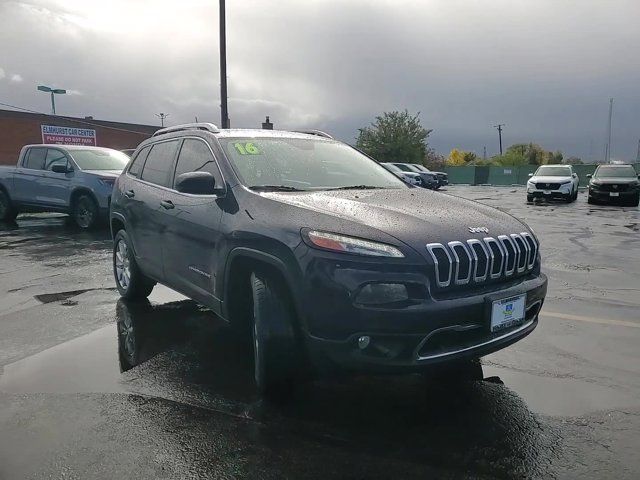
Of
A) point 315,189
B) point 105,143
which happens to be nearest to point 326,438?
point 315,189

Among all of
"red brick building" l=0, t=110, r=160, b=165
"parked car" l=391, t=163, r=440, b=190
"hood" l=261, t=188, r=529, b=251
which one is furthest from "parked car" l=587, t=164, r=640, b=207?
"red brick building" l=0, t=110, r=160, b=165

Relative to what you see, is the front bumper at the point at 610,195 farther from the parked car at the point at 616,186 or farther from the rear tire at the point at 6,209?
the rear tire at the point at 6,209

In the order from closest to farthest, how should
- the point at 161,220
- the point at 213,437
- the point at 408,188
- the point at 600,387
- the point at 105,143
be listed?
the point at 213,437 → the point at 600,387 → the point at 408,188 → the point at 161,220 → the point at 105,143

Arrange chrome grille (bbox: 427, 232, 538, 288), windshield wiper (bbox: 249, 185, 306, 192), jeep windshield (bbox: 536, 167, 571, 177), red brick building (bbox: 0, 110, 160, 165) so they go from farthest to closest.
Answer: red brick building (bbox: 0, 110, 160, 165)
jeep windshield (bbox: 536, 167, 571, 177)
windshield wiper (bbox: 249, 185, 306, 192)
chrome grille (bbox: 427, 232, 538, 288)

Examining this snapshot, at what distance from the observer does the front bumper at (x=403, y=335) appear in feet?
8.94

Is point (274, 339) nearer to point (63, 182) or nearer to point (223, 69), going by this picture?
point (63, 182)

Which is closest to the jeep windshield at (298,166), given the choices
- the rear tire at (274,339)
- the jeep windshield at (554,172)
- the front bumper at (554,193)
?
the rear tire at (274,339)

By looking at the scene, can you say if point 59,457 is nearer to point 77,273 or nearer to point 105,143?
point 77,273

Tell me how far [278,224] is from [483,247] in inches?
46.9

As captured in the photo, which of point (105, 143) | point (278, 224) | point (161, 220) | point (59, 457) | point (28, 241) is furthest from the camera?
point (105, 143)

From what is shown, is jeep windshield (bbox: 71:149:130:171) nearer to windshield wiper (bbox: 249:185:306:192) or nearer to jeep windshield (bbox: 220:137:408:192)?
jeep windshield (bbox: 220:137:408:192)

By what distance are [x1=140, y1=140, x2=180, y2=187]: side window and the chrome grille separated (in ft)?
9.29

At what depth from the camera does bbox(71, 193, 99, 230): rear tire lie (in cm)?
1129

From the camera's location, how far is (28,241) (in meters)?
10.1
